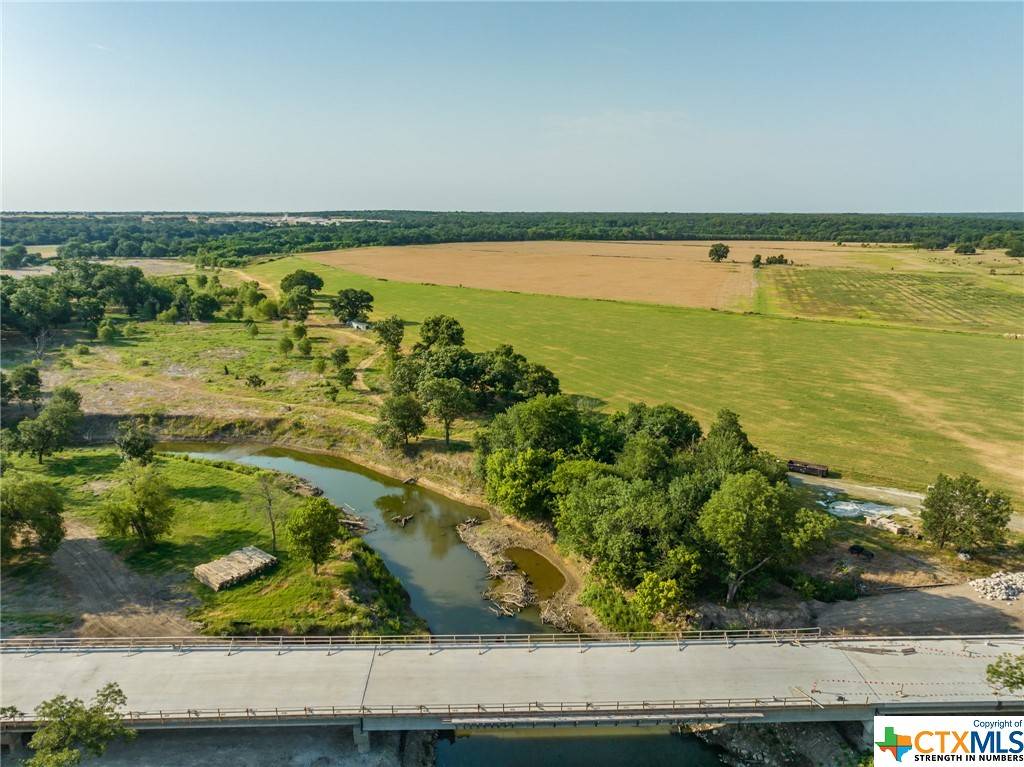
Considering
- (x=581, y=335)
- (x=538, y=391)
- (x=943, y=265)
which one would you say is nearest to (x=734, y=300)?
(x=581, y=335)

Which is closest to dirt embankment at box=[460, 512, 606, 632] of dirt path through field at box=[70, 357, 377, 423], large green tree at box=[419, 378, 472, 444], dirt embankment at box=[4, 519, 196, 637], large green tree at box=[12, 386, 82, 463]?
large green tree at box=[419, 378, 472, 444]

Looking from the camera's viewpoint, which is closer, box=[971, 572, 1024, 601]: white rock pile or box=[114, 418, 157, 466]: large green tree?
box=[971, 572, 1024, 601]: white rock pile

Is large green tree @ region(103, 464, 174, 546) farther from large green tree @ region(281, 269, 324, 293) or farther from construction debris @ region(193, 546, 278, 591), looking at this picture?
large green tree @ region(281, 269, 324, 293)

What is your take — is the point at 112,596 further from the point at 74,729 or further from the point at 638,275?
the point at 638,275

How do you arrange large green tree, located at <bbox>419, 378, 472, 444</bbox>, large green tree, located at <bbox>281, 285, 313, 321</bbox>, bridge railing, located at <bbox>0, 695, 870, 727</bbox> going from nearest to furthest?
bridge railing, located at <bbox>0, 695, 870, 727</bbox>, large green tree, located at <bbox>419, 378, 472, 444</bbox>, large green tree, located at <bbox>281, 285, 313, 321</bbox>

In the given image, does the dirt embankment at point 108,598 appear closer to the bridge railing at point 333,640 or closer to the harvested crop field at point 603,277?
the bridge railing at point 333,640

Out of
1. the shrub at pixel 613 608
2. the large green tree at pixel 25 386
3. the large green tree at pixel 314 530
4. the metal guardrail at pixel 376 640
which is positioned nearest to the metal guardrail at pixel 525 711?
the metal guardrail at pixel 376 640

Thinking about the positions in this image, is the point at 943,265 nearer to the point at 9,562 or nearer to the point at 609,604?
the point at 609,604
